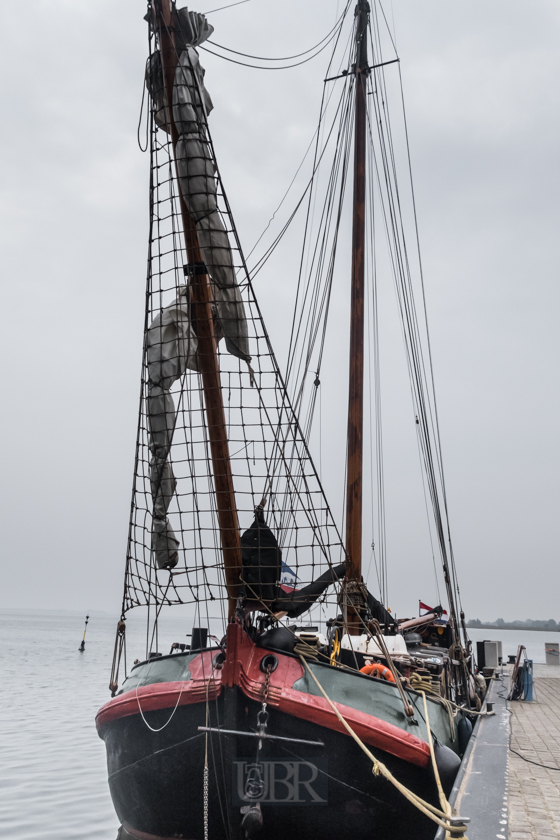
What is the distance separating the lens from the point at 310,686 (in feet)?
19.5

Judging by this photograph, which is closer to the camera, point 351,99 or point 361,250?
point 361,250

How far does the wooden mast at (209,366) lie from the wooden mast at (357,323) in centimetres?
461

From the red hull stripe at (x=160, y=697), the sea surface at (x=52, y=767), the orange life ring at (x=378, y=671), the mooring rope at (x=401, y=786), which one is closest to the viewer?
the mooring rope at (x=401, y=786)

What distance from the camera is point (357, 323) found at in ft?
43.5

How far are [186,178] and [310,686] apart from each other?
17.0 feet

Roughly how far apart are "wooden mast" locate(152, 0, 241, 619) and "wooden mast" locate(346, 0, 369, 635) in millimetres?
4610

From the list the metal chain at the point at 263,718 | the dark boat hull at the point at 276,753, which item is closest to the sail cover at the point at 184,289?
the dark boat hull at the point at 276,753

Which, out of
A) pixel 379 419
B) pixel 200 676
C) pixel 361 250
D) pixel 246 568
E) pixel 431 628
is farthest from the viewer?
pixel 379 419

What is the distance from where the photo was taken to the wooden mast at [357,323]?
12000mm

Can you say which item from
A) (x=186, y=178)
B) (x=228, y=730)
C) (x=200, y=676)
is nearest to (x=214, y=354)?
(x=186, y=178)

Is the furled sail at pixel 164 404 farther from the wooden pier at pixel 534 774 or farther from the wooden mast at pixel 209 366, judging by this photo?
the wooden pier at pixel 534 774

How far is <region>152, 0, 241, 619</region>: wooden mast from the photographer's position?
6586 millimetres

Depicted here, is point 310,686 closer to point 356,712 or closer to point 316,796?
point 356,712

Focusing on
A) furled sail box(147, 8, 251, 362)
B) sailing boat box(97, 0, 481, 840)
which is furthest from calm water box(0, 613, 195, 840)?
furled sail box(147, 8, 251, 362)
